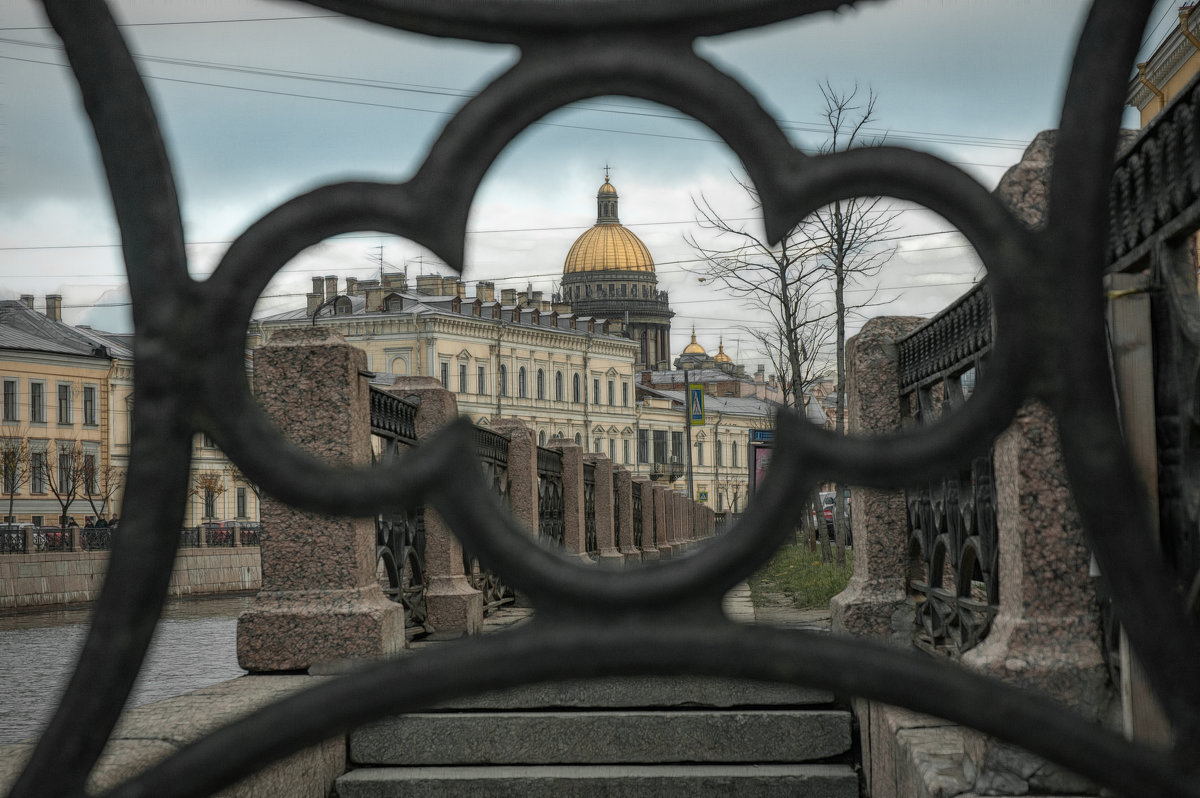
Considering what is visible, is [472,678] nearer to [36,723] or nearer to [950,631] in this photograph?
[950,631]

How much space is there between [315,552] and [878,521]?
7.45 ft

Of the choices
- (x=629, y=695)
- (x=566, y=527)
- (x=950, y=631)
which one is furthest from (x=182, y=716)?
(x=566, y=527)

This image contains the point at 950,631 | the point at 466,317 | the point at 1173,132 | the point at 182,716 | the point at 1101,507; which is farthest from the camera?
the point at 466,317

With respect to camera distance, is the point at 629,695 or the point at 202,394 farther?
the point at 629,695

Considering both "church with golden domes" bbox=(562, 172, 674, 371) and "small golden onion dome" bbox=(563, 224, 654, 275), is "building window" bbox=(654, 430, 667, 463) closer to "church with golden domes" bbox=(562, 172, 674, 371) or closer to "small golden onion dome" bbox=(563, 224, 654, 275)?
"church with golden domes" bbox=(562, 172, 674, 371)

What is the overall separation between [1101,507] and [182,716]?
2975mm

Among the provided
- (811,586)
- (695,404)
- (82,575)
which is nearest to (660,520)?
(695,404)

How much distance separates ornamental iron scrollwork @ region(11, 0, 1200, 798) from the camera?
3.15 ft

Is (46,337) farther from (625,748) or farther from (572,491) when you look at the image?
(625,748)

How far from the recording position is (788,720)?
188 inches

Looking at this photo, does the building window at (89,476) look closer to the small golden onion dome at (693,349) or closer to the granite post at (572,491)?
the granite post at (572,491)

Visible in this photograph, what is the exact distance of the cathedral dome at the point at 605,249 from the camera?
130m

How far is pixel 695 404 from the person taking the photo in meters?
37.1

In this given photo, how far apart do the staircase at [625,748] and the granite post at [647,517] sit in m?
16.0
